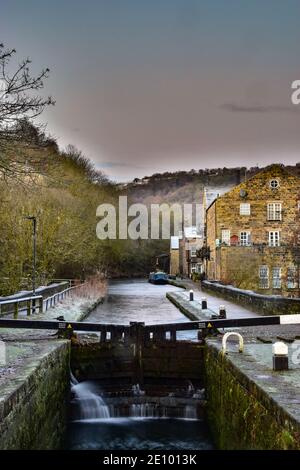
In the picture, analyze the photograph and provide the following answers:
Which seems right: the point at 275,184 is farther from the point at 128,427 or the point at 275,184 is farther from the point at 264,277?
the point at 128,427

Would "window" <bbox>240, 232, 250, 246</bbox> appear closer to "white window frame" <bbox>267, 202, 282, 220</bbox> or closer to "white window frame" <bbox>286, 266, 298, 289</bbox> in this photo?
"white window frame" <bbox>267, 202, 282, 220</bbox>

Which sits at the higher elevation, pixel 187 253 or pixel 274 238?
pixel 274 238

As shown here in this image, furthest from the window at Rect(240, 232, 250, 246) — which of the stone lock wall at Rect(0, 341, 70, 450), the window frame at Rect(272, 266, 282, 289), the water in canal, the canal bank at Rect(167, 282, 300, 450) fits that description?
the stone lock wall at Rect(0, 341, 70, 450)

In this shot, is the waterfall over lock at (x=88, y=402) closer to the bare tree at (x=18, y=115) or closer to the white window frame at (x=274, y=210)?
the bare tree at (x=18, y=115)

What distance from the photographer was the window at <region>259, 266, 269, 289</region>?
1657 inches

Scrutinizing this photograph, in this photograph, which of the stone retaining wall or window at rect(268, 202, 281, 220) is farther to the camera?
window at rect(268, 202, 281, 220)

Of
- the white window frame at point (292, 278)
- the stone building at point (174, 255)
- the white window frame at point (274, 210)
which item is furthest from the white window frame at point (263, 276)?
the stone building at point (174, 255)

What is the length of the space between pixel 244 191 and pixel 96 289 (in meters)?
15.0

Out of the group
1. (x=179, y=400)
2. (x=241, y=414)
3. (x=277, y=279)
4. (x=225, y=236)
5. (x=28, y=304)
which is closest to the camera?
(x=241, y=414)

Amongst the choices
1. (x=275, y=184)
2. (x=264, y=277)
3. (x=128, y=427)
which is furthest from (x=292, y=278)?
(x=128, y=427)

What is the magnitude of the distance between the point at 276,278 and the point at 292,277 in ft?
4.04

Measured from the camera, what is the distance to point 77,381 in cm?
1458

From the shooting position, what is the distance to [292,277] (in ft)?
140
